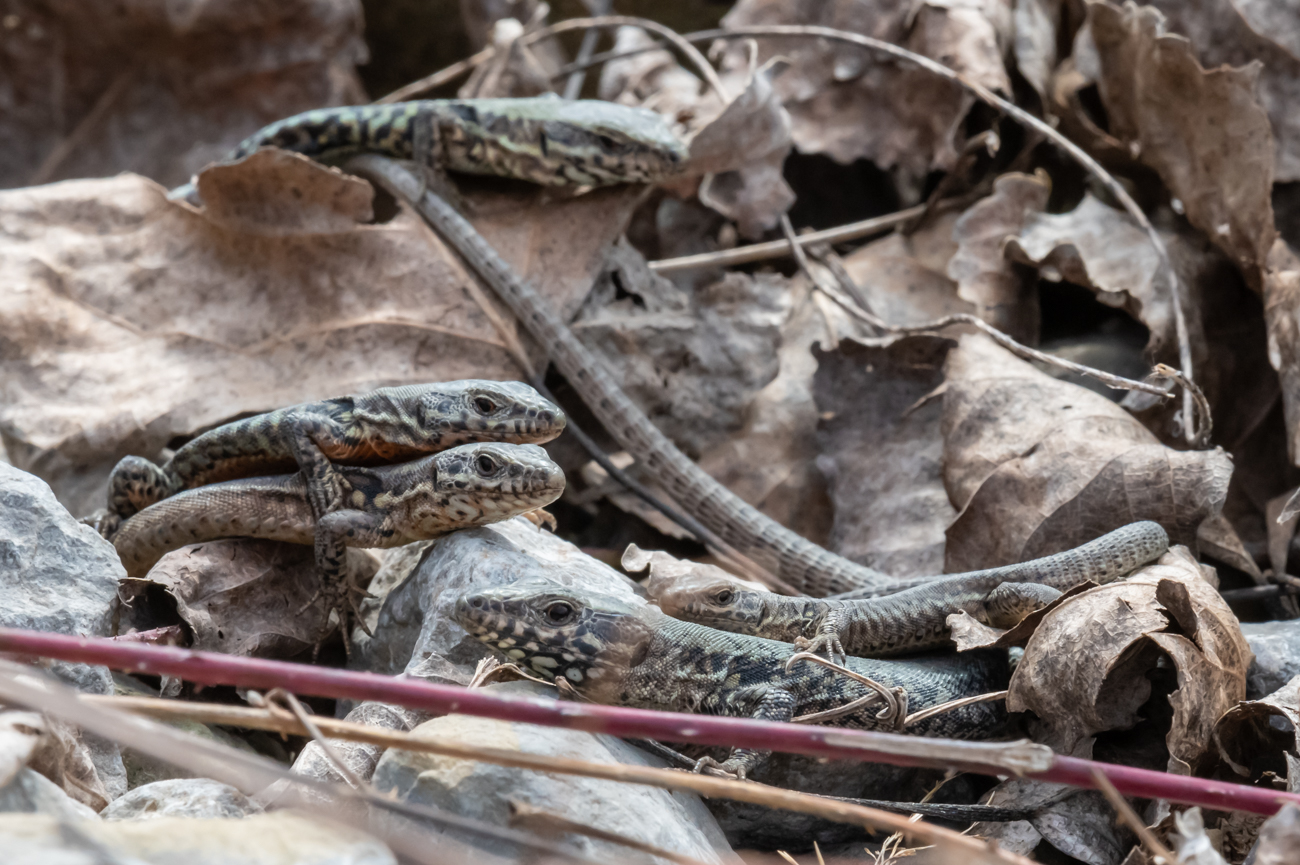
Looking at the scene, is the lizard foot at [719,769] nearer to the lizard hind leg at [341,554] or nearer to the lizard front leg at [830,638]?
the lizard front leg at [830,638]

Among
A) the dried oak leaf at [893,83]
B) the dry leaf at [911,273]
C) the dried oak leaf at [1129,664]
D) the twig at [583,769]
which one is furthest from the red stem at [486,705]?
the dried oak leaf at [893,83]

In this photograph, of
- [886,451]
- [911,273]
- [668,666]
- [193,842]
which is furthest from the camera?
[911,273]

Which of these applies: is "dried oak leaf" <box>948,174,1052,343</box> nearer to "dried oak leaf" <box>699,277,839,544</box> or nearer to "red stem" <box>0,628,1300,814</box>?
"dried oak leaf" <box>699,277,839,544</box>

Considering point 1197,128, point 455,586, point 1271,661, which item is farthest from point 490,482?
point 1197,128

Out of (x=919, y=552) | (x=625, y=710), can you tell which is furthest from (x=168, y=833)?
(x=919, y=552)

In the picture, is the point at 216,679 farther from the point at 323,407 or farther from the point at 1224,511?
the point at 1224,511

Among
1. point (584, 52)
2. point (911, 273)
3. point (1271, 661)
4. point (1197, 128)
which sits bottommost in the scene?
point (1271, 661)

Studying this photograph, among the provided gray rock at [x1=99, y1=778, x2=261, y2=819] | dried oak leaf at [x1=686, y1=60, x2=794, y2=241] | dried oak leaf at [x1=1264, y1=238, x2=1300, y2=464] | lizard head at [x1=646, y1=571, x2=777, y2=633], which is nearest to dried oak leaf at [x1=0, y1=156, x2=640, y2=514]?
dried oak leaf at [x1=686, y1=60, x2=794, y2=241]

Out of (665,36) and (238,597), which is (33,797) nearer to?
(238,597)
